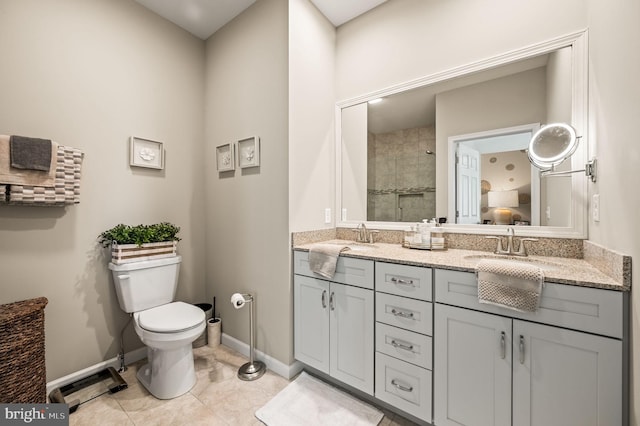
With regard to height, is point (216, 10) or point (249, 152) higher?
point (216, 10)

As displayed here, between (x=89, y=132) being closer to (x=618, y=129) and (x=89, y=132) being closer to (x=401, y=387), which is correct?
(x=401, y=387)

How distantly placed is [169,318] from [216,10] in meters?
2.37

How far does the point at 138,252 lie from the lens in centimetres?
184

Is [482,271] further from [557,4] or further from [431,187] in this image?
[557,4]

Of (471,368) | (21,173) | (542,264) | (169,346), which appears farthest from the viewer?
(169,346)

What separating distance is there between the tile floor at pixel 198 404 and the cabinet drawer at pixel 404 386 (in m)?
0.16

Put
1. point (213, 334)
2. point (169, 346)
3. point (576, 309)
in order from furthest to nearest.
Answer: point (213, 334) → point (169, 346) → point (576, 309)

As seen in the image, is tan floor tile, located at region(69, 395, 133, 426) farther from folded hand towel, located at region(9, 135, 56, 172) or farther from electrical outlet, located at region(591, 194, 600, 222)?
electrical outlet, located at region(591, 194, 600, 222)

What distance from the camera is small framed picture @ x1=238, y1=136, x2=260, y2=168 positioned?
2.03m

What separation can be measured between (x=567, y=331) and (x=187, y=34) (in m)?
3.29

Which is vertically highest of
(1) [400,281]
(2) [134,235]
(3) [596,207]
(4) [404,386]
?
(3) [596,207]

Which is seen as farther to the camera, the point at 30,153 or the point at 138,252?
the point at 138,252

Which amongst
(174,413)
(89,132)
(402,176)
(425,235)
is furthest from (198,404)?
(402,176)

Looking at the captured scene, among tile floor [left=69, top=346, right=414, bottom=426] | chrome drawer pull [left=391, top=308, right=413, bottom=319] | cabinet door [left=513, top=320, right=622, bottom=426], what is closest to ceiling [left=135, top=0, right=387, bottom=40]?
chrome drawer pull [left=391, top=308, right=413, bottom=319]
